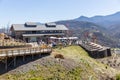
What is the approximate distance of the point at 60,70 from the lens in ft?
197

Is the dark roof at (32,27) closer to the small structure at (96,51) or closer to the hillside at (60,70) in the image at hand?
the small structure at (96,51)

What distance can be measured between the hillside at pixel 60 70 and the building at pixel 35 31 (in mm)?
A: 31974

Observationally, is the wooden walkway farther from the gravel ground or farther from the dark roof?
the dark roof

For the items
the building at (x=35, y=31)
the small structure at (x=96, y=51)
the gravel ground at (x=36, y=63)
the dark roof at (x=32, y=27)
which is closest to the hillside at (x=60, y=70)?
the gravel ground at (x=36, y=63)

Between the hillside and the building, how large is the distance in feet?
105

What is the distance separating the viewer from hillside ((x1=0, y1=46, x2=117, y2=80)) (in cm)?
5548

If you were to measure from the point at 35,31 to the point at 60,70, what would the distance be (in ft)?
148

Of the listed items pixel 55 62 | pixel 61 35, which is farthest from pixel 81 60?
pixel 61 35

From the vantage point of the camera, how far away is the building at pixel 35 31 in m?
98.4

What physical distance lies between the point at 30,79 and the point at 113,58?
4009cm

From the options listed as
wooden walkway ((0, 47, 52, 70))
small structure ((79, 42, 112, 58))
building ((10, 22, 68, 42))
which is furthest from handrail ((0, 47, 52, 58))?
building ((10, 22, 68, 42))

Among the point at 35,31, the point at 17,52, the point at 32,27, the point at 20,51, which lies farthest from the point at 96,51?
the point at 17,52

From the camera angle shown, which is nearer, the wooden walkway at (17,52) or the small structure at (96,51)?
the wooden walkway at (17,52)

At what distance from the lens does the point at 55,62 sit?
206ft
